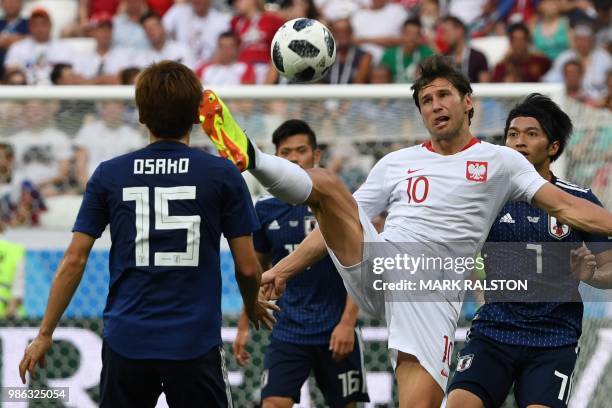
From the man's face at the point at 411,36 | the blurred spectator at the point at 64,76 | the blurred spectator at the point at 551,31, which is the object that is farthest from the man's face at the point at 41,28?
the blurred spectator at the point at 551,31

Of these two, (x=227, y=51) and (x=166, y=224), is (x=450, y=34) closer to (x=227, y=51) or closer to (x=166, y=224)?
(x=227, y=51)

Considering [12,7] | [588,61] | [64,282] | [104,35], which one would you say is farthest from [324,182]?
[12,7]

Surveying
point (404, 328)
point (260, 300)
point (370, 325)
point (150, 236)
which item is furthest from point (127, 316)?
point (370, 325)

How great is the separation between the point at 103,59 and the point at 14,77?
3.44 feet

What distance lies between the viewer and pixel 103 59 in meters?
12.8

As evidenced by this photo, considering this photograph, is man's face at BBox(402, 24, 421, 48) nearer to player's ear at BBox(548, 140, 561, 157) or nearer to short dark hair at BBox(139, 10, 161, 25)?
short dark hair at BBox(139, 10, 161, 25)

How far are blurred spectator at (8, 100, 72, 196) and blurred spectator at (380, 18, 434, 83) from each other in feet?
13.4

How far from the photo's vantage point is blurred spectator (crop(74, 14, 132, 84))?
12.5 m

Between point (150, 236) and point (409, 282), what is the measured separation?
1.57m

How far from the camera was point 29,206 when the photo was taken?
9.49m

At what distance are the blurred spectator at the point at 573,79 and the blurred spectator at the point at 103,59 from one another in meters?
4.97

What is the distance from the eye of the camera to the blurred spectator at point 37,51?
12820mm

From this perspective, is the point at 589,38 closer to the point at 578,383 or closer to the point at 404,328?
the point at 578,383

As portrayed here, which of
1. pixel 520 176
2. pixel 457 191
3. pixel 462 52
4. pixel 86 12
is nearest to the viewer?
pixel 520 176
